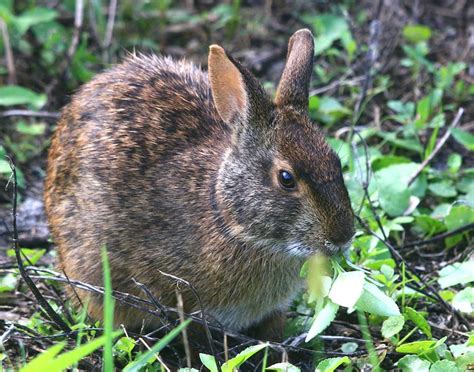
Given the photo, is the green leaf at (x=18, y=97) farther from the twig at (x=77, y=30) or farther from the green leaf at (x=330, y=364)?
the green leaf at (x=330, y=364)

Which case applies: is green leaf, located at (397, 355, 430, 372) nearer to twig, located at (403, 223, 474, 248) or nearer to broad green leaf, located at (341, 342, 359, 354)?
broad green leaf, located at (341, 342, 359, 354)

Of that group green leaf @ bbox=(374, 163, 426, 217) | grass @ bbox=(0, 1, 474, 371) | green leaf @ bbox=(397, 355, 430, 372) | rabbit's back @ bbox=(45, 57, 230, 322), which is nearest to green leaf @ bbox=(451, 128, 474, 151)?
grass @ bbox=(0, 1, 474, 371)

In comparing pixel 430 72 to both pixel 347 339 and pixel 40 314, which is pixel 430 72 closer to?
pixel 347 339

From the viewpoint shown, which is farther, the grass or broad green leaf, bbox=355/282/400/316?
the grass

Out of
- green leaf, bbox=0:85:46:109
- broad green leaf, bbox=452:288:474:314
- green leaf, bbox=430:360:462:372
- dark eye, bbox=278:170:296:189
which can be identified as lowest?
green leaf, bbox=430:360:462:372

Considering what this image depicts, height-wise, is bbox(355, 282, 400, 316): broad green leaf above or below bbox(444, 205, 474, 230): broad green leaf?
below

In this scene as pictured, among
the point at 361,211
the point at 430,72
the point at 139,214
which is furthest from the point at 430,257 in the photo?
the point at 430,72

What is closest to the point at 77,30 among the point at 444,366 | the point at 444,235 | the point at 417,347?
the point at 444,235

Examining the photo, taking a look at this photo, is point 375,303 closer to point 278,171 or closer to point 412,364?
point 412,364
